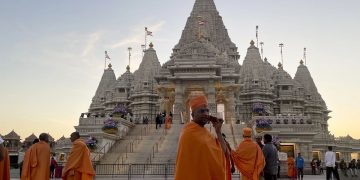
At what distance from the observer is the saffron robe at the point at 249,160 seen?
1073 centimetres

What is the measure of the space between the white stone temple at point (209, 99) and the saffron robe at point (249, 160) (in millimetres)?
16149

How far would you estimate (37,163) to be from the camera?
40.5 ft

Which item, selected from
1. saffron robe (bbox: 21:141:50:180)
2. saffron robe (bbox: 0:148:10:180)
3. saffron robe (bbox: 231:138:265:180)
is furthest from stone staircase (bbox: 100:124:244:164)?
saffron robe (bbox: 0:148:10:180)

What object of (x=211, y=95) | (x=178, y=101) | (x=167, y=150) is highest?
(x=211, y=95)

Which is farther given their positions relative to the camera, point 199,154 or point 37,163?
point 37,163

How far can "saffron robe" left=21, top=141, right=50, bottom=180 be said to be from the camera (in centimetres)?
1229

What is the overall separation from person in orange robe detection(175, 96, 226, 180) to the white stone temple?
67.3ft

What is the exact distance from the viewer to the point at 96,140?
96.3 feet

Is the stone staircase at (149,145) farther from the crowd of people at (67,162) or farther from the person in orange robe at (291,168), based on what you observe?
the crowd of people at (67,162)

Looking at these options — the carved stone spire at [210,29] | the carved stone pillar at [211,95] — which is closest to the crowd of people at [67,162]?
the carved stone pillar at [211,95]

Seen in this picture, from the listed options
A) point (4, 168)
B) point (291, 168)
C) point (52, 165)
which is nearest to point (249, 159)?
point (4, 168)

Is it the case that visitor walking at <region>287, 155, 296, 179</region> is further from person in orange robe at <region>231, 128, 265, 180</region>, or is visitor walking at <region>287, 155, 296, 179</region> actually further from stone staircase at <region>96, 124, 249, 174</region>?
person in orange robe at <region>231, 128, 265, 180</region>

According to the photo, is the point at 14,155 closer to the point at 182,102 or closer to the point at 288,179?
the point at 182,102

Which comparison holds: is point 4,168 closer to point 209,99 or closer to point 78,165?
point 78,165
